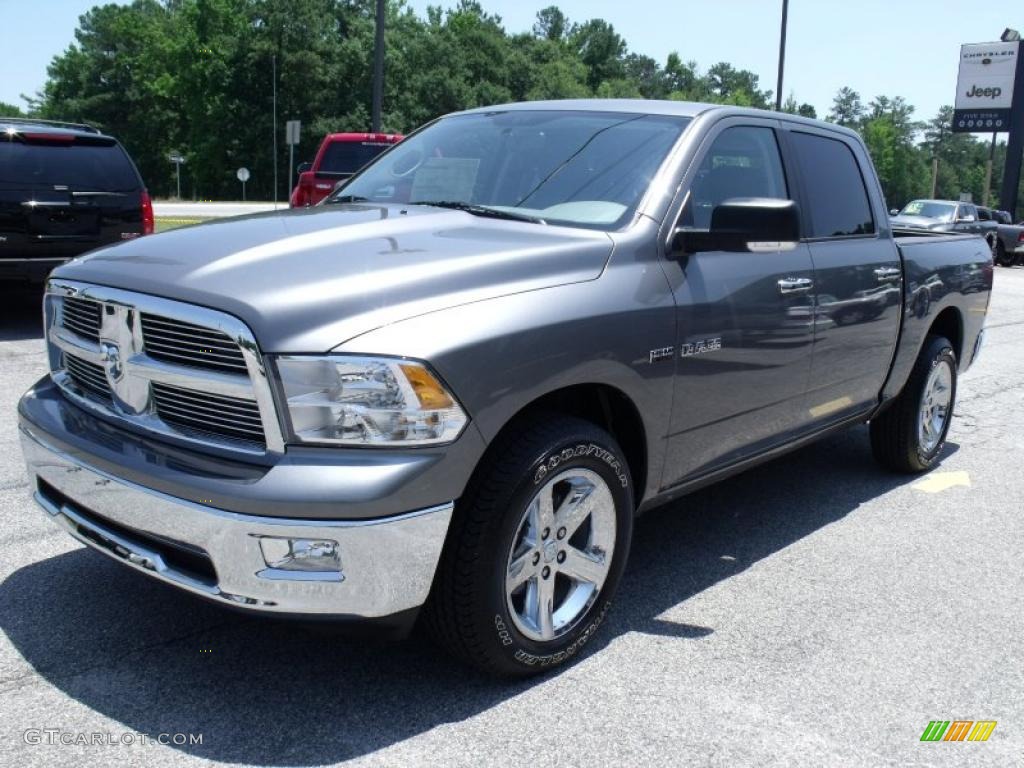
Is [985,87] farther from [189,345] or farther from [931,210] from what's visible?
[189,345]

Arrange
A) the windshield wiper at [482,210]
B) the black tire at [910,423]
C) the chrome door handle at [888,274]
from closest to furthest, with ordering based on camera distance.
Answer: the windshield wiper at [482,210], the chrome door handle at [888,274], the black tire at [910,423]

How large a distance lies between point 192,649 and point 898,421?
4007mm

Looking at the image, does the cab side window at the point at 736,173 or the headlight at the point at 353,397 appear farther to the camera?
the cab side window at the point at 736,173

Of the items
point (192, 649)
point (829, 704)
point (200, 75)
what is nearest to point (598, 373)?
point (829, 704)

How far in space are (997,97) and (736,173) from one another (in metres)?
51.1

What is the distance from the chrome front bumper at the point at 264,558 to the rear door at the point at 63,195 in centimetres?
614

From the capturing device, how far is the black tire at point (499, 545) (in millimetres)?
2764

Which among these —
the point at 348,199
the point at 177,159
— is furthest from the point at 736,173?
the point at 177,159

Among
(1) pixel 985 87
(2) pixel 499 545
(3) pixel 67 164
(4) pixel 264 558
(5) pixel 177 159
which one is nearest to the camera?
(4) pixel 264 558

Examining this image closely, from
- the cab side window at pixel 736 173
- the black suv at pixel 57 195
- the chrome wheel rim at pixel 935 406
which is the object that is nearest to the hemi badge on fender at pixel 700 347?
the cab side window at pixel 736 173

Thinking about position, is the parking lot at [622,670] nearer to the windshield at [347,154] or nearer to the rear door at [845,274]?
the rear door at [845,274]

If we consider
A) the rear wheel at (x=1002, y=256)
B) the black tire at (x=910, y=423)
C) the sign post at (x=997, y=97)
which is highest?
the sign post at (x=997, y=97)

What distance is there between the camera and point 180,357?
2744 mm

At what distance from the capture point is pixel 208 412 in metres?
2.71
